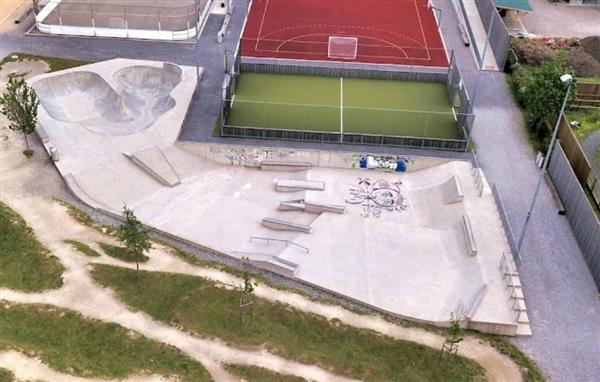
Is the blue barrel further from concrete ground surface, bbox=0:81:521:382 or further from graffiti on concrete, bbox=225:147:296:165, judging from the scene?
concrete ground surface, bbox=0:81:521:382

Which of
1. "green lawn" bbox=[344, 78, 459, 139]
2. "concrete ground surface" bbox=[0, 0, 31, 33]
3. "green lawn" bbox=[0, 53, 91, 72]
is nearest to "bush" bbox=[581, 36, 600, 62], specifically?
"green lawn" bbox=[344, 78, 459, 139]

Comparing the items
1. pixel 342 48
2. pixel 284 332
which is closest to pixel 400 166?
pixel 284 332

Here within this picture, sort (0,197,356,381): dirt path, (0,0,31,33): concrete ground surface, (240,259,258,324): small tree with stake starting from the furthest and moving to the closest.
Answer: (0,0,31,33): concrete ground surface
(240,259,258,324): small tree with stake
(0,197,356,381): dirt path

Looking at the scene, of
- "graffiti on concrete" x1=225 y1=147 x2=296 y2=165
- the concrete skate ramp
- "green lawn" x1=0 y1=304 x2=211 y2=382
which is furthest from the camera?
the concrete skate ramp

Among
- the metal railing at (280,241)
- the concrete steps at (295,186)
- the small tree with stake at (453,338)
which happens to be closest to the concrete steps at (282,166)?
the concrete steps at (295,186)

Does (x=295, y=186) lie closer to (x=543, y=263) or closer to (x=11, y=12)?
(x=543, y=263)

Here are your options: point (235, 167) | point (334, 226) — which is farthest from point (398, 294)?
point (235, 167)

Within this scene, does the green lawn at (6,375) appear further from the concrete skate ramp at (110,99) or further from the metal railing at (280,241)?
the concrete skate ramp at (110,99)
